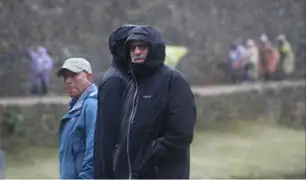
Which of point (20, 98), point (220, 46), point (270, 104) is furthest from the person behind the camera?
point (220, 46)

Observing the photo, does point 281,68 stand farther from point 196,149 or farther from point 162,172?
point 162,172

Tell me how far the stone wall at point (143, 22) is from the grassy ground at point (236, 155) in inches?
92.6

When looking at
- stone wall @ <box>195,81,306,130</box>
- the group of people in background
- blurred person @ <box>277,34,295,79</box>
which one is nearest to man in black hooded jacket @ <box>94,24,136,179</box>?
stone wall @ <box>195,81,306,130</box>

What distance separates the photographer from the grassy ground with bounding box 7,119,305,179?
346 inches

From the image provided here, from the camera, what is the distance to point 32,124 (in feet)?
31.4

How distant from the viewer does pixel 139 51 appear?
2.62m

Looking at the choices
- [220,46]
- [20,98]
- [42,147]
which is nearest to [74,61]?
[42,147]

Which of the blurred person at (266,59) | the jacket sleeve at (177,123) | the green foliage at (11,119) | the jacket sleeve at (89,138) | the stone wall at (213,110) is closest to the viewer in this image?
the jacket sleeve at (177,123)

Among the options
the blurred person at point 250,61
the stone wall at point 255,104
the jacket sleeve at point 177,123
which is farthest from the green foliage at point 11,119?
the jacket sleeve at point 177,123

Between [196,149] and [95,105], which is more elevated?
[95,105]

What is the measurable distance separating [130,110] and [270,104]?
33.7 feet

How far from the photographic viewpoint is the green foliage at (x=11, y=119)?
935 centimetres

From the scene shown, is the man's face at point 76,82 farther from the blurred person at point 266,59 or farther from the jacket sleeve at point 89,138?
the blurred person at point 266,59

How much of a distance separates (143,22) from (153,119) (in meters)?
10.8
